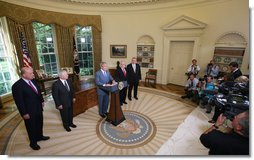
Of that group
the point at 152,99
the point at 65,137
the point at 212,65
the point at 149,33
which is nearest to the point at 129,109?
the point at 152,99

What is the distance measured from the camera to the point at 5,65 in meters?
4.64

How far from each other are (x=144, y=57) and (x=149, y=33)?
1137mm

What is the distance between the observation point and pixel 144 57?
22.1 feet

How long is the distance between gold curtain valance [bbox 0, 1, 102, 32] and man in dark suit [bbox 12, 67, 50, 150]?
3.16 meters

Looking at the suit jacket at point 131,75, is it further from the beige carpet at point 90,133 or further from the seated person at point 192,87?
the seated person at point 192,87

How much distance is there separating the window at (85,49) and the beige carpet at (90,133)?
2.73 meters

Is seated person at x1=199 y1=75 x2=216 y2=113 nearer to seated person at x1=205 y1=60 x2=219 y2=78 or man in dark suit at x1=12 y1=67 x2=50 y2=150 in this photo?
seated person at x1=205 y1=60 x2=219 y2=78

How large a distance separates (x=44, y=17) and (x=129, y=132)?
196 inches

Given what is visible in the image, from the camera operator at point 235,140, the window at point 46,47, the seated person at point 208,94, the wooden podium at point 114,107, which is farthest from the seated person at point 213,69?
the window at point 46,47

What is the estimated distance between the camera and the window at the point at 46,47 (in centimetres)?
523

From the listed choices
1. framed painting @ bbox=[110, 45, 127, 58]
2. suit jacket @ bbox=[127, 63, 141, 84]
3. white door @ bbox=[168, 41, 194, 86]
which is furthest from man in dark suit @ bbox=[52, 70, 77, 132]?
white door @ bbox=[168, 41, 194, 86]

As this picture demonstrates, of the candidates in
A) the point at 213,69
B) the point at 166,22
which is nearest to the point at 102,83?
the point at 213,69

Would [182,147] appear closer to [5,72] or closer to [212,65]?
[212,65]

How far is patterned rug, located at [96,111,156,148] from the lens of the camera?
2.89 meters
